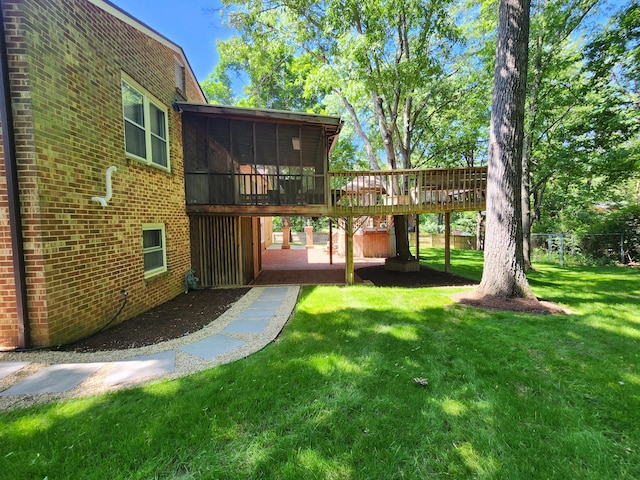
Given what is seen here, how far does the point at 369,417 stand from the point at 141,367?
268 centimetres

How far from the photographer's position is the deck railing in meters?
8.25

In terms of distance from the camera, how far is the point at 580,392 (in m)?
2.79

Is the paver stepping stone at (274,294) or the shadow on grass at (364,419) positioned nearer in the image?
the shadow on grass at (364,419)

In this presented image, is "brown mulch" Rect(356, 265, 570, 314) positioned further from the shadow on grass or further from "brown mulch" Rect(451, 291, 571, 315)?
the shadow on grass

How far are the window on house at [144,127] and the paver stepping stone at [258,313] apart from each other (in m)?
3.74

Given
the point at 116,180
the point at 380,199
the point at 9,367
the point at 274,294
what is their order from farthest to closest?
1. the point at 380,199
2. the point at 274,294
3. the point at 116,180
4. the point at 9,367

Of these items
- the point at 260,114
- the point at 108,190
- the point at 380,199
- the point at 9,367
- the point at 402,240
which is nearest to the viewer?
the point at 9,367

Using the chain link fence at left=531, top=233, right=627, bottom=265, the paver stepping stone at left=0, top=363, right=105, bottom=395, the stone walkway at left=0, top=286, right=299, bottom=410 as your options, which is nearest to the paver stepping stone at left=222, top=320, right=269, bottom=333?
the stone walkway at left=0, top=286, right=299, bottom=410

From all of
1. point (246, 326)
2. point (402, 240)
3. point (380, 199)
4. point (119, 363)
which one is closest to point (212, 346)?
point (246, 326)

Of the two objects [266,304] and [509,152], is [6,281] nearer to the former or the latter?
[266,304]

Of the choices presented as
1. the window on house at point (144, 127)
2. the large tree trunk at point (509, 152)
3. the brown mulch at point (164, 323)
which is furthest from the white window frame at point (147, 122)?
the large tree trunk at point (509, 152)

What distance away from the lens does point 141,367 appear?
3305 millimetres

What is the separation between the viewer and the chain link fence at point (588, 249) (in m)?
13.0

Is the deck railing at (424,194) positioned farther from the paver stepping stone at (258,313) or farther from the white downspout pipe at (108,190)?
the white downspout pipe at (108,190)
